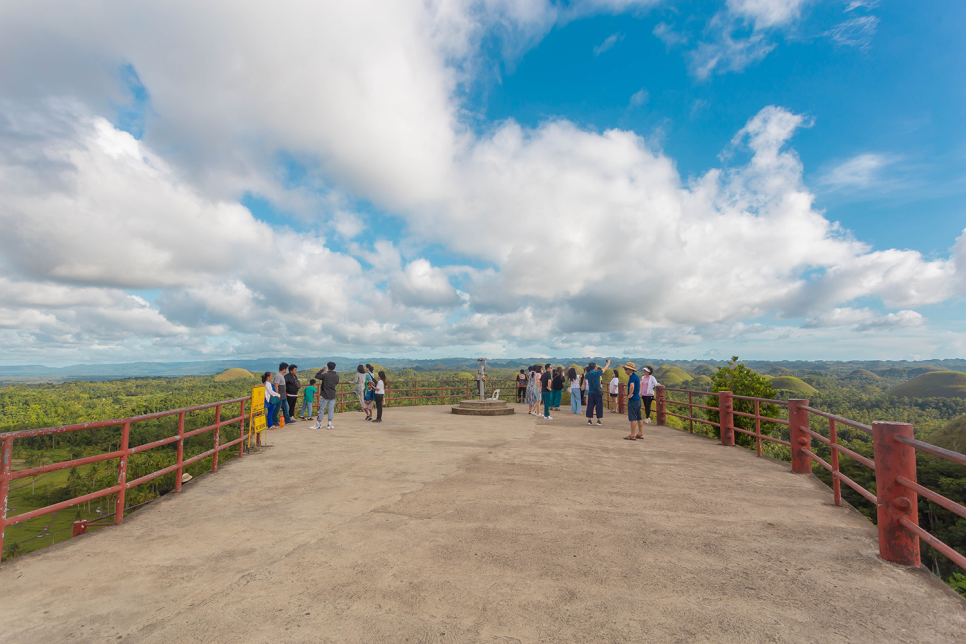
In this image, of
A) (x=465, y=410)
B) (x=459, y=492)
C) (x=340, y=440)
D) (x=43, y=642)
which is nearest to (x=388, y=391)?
(x=465, y=410)

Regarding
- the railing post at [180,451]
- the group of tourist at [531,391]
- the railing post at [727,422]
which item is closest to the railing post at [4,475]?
the railing post at [180,451]

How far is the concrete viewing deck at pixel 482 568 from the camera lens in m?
3.13

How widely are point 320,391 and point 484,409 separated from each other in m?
6.54

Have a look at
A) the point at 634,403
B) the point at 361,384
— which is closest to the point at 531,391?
the point at 361,384

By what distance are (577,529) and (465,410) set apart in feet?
42.0

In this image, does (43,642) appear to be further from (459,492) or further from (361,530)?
(459,492)

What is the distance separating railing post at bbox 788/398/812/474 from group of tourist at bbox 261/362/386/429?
10.4 meters

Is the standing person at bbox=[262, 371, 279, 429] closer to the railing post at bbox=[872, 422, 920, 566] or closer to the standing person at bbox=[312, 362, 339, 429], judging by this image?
the standing person at bbox=[312, 362, 339, 429]

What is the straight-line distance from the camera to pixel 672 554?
13.9 ft

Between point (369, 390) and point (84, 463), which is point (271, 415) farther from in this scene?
point (84, 463)

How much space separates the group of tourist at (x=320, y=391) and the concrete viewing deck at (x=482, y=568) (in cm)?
541

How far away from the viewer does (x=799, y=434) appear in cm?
705

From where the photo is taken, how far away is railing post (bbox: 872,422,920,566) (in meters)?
3.90

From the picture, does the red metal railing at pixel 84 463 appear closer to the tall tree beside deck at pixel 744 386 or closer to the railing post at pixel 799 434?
Result: the railing post at pixel 799 434
